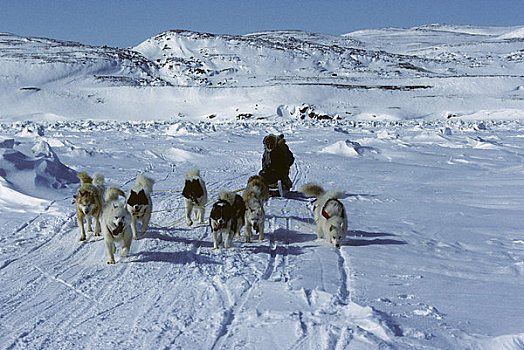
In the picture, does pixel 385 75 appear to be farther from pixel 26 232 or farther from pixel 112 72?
pixel 26 232

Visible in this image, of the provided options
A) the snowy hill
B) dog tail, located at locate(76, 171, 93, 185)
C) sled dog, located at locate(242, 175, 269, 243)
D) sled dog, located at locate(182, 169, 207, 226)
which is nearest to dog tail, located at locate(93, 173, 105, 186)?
dog tail, located at locate(76, 171, 93, 185)

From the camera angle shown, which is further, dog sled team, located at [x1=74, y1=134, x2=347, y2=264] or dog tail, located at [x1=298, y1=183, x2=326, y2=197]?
dog tail, located at [x1=298, y1=183, x2=326, y2=197]

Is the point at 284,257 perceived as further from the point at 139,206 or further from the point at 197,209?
the point at 197,209

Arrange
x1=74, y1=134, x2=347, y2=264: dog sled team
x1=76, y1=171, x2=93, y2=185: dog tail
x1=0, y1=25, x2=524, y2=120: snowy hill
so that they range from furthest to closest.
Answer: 1. x1=0, y1=25, x2=524, y2=120: snowy hill
2. x1=76, y1=171, x2=93, y2=185: dog tail
3. x1=74, y1=134, x2=347, y2=264: dog sled team

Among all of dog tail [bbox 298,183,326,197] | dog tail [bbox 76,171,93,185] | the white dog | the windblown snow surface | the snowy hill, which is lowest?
the windblown snow surface

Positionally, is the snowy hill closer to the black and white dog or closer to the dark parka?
the dark parka

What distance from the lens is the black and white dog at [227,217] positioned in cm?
553

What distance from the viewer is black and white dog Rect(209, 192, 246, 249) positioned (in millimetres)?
5527

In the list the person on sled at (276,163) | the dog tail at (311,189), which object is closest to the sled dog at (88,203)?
the dog tail at (311,189)

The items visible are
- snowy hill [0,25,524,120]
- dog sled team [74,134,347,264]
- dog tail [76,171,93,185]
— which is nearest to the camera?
dog sled team [74,134,347,264]

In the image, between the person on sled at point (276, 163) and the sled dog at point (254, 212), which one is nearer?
the sled dog at point (254, 212)

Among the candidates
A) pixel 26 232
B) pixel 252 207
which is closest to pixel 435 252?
pixel 252 207

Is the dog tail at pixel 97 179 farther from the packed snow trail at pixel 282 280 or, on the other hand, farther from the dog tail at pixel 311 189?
the dog tail at pixel 311 189

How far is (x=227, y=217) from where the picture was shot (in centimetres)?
560
